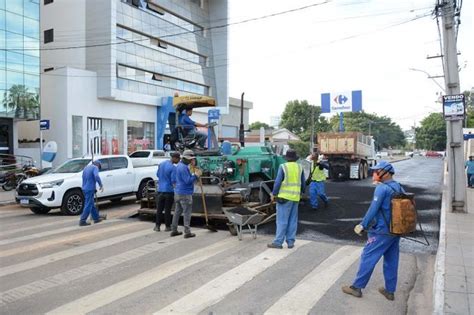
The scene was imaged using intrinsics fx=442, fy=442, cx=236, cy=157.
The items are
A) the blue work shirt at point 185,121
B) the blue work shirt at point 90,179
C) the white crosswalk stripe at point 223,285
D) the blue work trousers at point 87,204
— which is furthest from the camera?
the blue work shirt at point 185,121

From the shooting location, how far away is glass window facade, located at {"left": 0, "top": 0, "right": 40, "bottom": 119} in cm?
2523

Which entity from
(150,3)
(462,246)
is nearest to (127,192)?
(462,246)

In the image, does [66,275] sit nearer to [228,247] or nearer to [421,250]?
[228,247]

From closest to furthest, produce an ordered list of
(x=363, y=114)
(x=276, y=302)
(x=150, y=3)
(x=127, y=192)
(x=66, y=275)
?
(x=276, y=302) < (x=66, y=275) < (x=127, y=192) < (x=150, y=3) < (x=363, y=114)

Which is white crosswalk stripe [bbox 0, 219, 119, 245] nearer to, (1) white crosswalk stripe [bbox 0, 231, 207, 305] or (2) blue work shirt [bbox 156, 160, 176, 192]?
(2) blue work shirt [bbox 156, 160, 176, 192]

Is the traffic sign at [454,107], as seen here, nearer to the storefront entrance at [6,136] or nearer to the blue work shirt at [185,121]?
the blue work shirt at [185,121]

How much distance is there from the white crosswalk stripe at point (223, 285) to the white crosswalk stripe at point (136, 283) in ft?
2.45

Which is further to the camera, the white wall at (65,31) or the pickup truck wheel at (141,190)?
the white wall at (65,31)

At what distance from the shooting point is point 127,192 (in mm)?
14352

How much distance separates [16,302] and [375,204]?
440 cm

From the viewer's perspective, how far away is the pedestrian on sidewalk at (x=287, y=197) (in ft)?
25.4

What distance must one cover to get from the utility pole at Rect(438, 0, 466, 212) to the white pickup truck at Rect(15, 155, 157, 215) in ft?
31.2

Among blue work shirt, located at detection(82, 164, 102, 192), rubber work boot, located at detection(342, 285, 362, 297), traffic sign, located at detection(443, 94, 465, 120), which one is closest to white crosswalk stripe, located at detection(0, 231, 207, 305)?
blue work shirt, located at detection(82, 164, 102, 192)

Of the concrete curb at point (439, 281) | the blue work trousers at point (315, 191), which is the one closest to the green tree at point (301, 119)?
the blue work trousers at point (315, 191)
